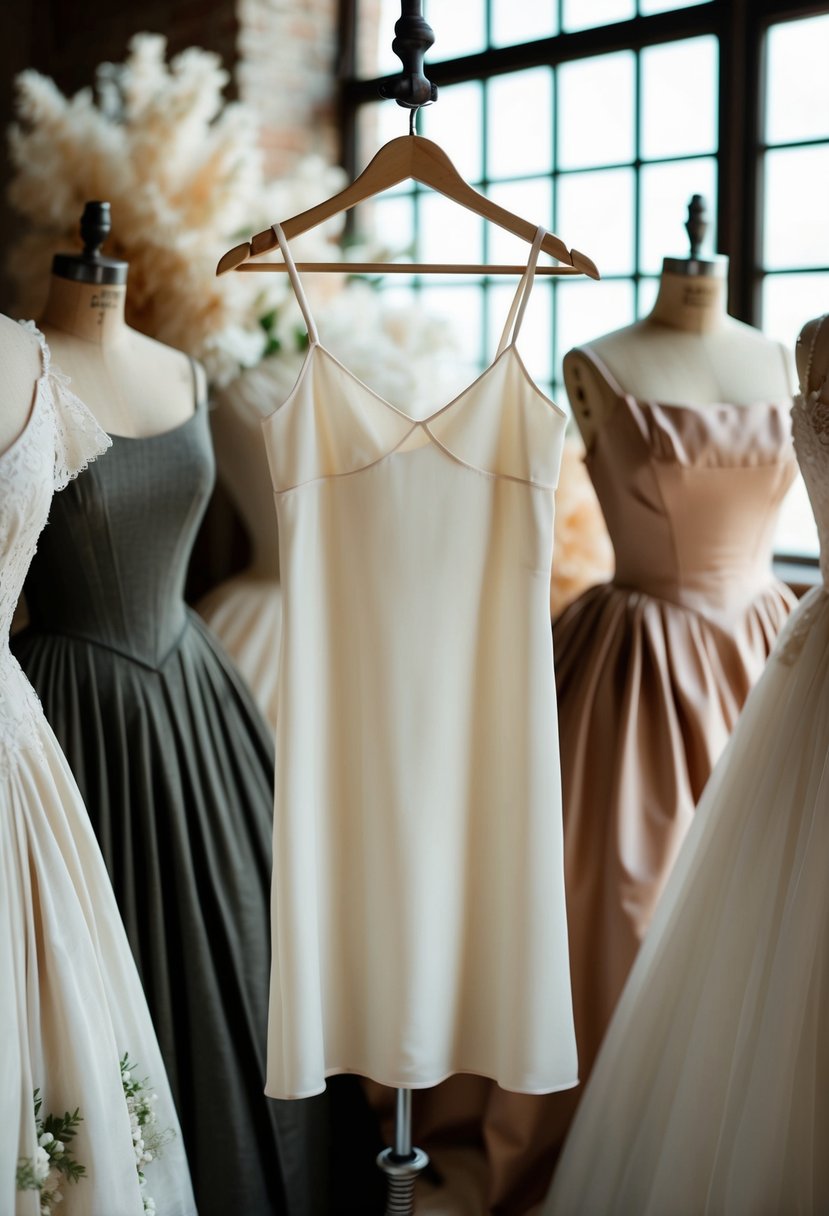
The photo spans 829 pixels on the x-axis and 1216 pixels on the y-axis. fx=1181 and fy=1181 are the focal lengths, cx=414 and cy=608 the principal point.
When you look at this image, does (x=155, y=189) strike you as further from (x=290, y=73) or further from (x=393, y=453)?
(x=393, y=453)

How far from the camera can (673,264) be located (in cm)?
194

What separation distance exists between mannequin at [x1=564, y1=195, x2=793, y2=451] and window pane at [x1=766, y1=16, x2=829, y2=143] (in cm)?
69

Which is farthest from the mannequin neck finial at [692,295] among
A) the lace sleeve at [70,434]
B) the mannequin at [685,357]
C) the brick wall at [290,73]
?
the brick wall at [290,73]

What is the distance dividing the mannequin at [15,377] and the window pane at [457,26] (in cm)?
208

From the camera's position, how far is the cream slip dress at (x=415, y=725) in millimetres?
1279

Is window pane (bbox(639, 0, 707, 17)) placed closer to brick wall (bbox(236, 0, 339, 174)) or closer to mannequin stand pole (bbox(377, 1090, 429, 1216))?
brick wall (bbox(236, 0, 339, 174))

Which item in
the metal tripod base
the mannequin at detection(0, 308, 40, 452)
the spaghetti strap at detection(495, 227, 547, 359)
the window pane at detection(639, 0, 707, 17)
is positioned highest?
the window pane at detection(639, 0, 707, 17)

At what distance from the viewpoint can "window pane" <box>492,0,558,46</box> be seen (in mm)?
2891

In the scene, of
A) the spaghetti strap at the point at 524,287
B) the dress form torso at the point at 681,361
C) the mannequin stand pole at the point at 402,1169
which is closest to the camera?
the spaghetti strap at the point at 524,287

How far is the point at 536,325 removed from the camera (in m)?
3.04

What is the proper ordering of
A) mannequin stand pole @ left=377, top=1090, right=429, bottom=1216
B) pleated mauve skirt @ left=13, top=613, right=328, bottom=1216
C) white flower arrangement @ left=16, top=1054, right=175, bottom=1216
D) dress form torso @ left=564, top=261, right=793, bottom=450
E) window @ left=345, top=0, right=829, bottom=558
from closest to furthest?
white flower arrangement @ left=16, top=1054, right=175, bottom=1216 → mannequin stand pole @ left=377, top=1090, right=429, bottom=1216 → pleated mauve skirt @ left=13, top=613, right=328, bottom=1216 → dress form torso @ left=564, top=261, right=793, bottom=450 → window @ left=345, top=0, right=829, bottom=558

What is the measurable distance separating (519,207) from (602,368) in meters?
1.37

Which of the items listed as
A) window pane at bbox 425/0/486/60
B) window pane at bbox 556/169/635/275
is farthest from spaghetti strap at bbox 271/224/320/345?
window pane at bbox 425/0/486/60
